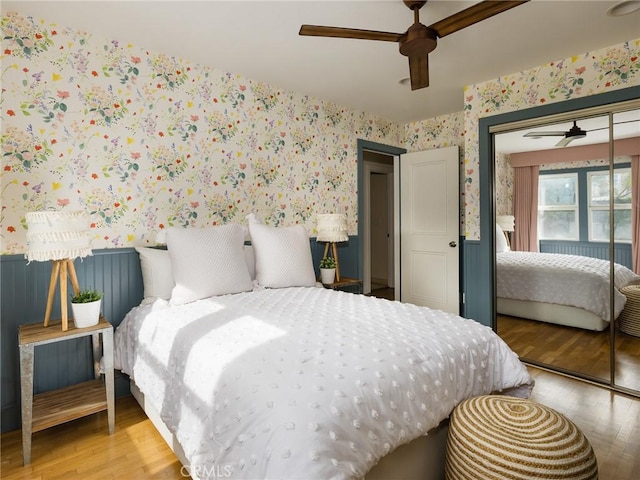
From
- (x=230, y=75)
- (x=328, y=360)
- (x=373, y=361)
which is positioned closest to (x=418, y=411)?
(x=373, y=361)

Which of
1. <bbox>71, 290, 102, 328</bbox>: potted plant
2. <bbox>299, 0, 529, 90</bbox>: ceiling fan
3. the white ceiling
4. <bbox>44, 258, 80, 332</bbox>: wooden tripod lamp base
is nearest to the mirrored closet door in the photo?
the white ceiling

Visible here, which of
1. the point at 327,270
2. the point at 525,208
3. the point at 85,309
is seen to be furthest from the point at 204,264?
the point at 525,208

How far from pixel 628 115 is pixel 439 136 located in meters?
1.99

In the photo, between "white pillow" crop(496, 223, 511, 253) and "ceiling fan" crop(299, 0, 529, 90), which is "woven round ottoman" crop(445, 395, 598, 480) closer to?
"ceiling fan" crop(299, 0, 529, 90)

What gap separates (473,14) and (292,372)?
184 cm

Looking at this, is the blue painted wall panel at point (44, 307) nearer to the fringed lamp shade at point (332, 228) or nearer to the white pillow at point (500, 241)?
the fringed lamp shade at point (332, 228)

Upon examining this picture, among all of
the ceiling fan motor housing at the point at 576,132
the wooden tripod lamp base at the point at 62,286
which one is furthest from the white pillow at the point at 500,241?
the wooden tripod lamp base at the point at 62,286

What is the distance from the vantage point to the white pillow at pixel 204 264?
7.73 feet

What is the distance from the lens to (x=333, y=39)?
2.52 meters

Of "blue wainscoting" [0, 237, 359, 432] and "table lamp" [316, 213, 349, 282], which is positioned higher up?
"table lamp" [316, 213, 349, 282]

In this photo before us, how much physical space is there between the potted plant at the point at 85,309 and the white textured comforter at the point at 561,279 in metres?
3.26

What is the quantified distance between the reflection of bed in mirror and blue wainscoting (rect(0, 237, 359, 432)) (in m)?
3.14

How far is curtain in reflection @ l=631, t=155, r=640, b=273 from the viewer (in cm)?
254

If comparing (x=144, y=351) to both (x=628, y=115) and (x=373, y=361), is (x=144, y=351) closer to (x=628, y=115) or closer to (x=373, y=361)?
(x=373, y=361)
